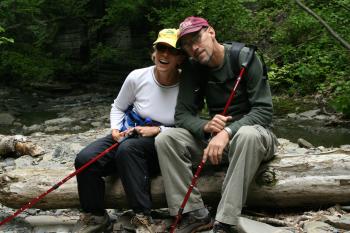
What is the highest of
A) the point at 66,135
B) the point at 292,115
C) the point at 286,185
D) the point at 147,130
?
the point at 147,130

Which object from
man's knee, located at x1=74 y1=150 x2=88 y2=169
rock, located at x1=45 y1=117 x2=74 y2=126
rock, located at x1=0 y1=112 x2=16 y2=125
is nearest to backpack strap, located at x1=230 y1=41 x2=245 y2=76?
man's knee, located at x1=74 y1=150 x2=88 y2=169

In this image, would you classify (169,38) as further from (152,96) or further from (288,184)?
(288,184)

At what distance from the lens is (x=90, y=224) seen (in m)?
4.54

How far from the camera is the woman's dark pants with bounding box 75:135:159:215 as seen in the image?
433cm

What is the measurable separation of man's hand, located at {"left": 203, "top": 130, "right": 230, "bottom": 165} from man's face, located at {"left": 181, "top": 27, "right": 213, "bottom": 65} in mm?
724

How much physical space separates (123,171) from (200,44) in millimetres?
1377

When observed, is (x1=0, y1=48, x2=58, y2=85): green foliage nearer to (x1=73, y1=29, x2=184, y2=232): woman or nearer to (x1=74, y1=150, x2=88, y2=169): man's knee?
(x1=73, y1=29, x2=184, y2=232): woman

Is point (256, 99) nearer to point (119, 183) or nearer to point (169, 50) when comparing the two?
point (169, 50)

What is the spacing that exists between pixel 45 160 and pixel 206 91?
14.8ft

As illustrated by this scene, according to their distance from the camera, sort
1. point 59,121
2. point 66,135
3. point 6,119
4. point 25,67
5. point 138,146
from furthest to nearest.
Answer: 1. point 25,67
2. point 6,119
3. point 59,121
4. point 66,135
5. point 138,146

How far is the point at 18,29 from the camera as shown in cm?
2358

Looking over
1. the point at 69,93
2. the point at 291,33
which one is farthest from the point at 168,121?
the point at 69,93

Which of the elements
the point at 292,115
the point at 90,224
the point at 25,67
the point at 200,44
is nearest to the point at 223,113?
the point at 200,44

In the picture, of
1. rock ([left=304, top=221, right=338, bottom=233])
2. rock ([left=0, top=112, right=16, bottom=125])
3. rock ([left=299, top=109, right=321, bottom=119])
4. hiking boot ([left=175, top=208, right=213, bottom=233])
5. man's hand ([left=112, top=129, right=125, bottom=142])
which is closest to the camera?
rock ([left=304, top=221, right=338, bottom=233])
